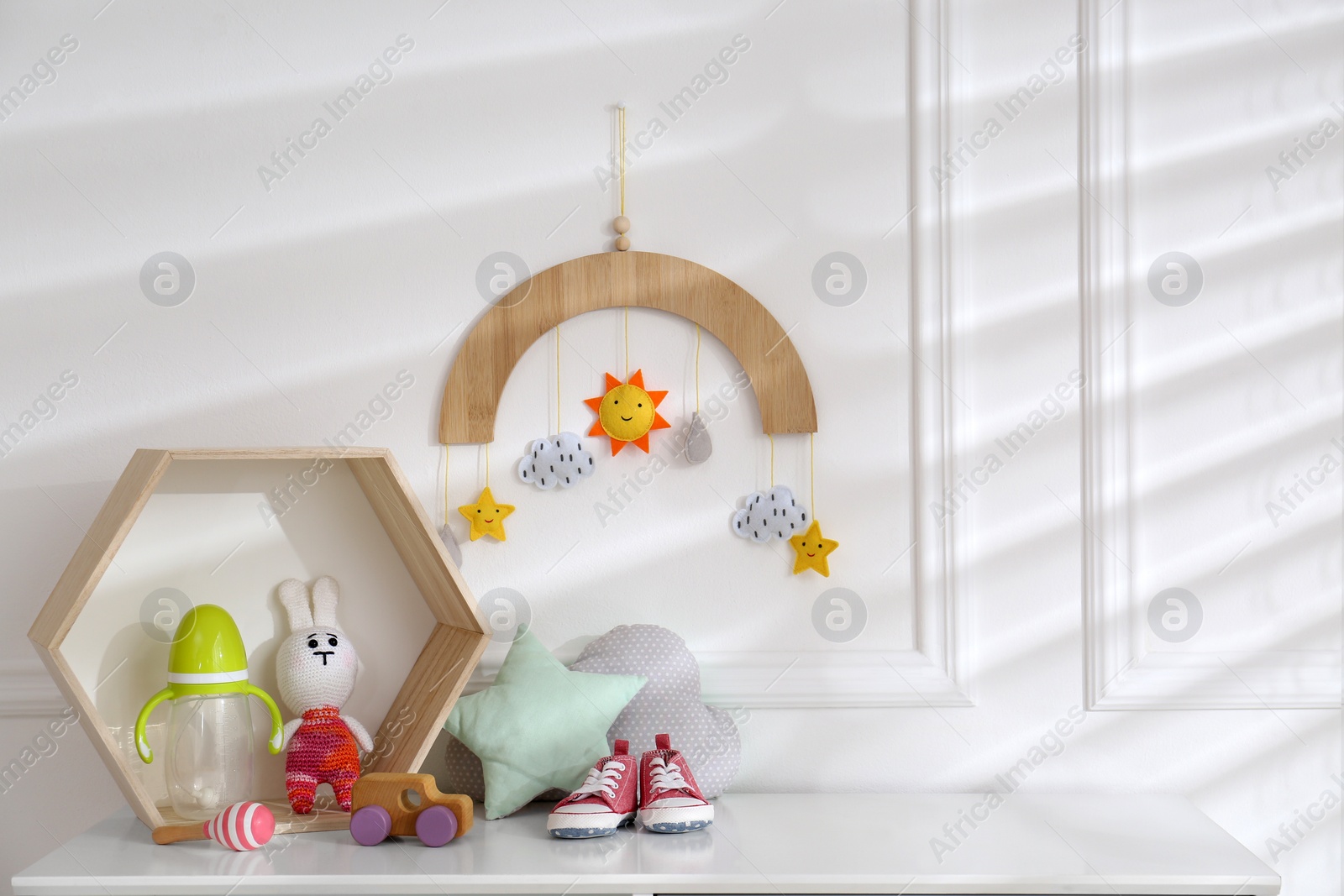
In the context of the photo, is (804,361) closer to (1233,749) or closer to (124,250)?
(1233,749)

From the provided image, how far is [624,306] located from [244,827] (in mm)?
972

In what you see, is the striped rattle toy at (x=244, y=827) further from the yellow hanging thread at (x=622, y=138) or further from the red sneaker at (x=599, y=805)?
the yellow hanging thread at (x=622, y=138)

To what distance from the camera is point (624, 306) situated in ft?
5.49

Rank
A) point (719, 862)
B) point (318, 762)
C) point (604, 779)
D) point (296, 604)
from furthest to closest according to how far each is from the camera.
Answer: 1. point (296, 604)
2. point (318, 762)
3. point (604, 779)
4. point (719, 862)

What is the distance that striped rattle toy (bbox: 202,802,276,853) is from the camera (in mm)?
1312

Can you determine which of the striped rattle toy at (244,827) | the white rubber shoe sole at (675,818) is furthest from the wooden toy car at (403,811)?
the white rubber shoe sole at (675,818)

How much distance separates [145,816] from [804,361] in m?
1.22

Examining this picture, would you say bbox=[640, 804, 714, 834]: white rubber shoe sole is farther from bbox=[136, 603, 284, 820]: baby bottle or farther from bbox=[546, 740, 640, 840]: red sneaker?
bbox=[136, 603, 284, 820]: baby bottle

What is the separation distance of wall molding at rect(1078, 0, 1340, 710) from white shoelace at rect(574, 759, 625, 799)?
32.4 inches

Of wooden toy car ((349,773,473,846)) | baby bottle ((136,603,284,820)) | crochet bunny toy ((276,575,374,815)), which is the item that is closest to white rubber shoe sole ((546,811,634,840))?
wooden toy car ((349,773,473,846))

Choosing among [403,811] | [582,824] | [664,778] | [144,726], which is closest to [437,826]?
[403,811]

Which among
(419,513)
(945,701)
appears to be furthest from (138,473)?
(945,701)

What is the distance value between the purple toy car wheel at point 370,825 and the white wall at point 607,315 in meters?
0.42

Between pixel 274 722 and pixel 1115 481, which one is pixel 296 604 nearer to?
pixel 274 722
